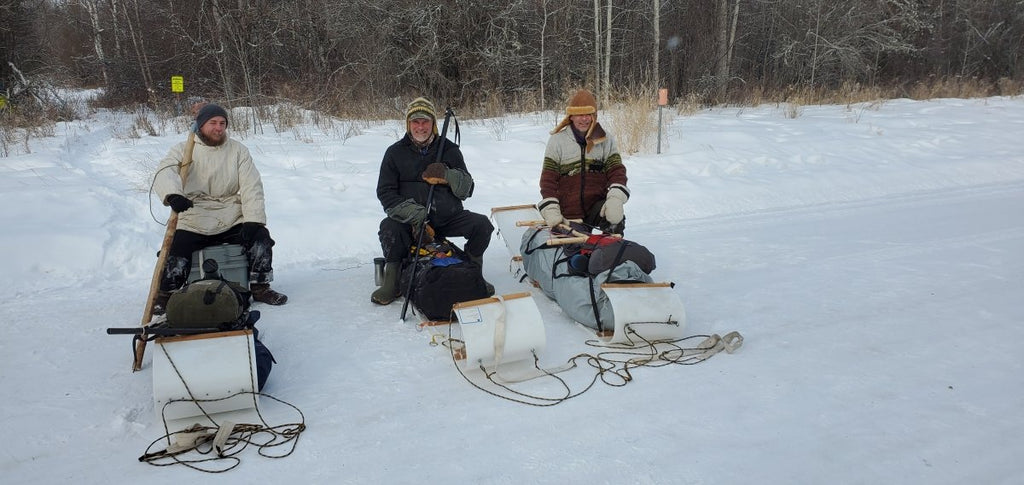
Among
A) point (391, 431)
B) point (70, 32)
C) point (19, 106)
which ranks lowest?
point (391, 431)

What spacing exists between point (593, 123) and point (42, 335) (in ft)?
11.7

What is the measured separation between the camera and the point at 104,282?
13.4ft

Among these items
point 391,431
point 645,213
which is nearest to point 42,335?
point 391,431

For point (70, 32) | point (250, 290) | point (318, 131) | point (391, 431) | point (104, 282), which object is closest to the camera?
point (391, 431)

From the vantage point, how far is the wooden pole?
9.50 feet

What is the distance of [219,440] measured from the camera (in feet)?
7.44

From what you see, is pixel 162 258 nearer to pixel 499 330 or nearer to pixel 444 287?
pixel 444 287

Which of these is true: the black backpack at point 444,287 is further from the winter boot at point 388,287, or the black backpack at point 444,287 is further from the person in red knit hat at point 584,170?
the person in red knit hat at point 584,170

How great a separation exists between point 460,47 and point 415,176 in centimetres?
991

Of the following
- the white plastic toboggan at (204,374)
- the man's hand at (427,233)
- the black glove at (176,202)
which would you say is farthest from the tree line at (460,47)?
the white plastic toboggan at (204,374)

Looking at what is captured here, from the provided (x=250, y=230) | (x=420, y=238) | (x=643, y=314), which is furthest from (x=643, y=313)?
(x=250, y=230)

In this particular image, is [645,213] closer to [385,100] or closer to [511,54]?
[385,100]

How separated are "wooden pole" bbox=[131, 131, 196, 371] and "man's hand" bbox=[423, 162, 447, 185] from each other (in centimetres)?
140

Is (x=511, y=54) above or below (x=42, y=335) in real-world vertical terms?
above
